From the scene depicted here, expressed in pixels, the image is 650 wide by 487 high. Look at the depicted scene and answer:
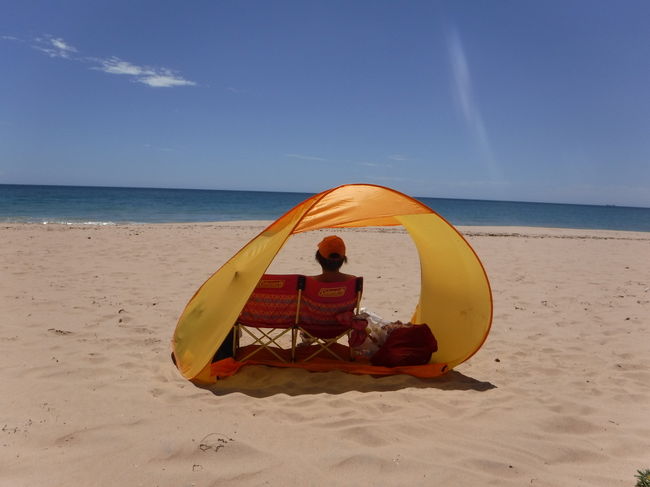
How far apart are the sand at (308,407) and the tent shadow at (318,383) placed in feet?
0.08

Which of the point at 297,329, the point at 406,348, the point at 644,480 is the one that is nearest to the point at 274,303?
the point at 297,329

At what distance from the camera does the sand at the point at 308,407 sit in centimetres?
283

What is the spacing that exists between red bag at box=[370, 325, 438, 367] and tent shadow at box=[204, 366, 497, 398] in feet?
0.72

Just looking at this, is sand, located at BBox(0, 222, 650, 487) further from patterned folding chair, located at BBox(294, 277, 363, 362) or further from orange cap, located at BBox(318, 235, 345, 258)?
orange cap, located at BBox(318, 235, 345, 258)

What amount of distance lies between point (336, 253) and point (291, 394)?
4.60 ft

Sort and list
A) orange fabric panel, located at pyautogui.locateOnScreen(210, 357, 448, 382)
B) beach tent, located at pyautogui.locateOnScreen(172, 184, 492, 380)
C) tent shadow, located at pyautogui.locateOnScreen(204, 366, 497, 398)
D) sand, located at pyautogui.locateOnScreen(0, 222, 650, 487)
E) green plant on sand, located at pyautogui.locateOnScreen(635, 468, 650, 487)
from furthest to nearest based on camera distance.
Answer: orange fabric panel, located at pyautogui.locateOnScreen(210, 357, 448, 382) < beach tent, located at pyautogui.locateOnScreen(172, 184, 492, 380) < tent shadow, located at pyautogui.locateOnScreen(204, 366, 497, 398) < sand, located at pyautogui.locateOnScreen(0, 222, 650, 487) < green plant on sand, located at pyautogui.locateOnScreen(635, 468, 650, 487)

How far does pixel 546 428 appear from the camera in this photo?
3455 mm

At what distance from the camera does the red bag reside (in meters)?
4.67

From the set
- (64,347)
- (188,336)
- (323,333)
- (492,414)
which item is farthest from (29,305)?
(492,414)

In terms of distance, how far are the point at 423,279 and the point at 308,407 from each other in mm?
2452

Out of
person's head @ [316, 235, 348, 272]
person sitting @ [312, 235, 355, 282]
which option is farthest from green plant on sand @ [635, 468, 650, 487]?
person's head @ [316, 235, 348, 272]

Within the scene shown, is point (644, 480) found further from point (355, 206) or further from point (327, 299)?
point (355, 206)

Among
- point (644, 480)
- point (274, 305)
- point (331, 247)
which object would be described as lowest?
point (644, 480)

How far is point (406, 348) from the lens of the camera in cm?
471
